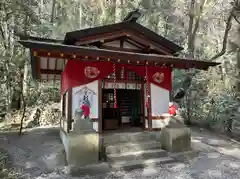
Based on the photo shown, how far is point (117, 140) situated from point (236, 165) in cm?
345

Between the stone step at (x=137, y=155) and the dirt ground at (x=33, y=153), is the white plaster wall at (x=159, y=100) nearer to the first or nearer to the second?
the stone step at (x=137, y=155)

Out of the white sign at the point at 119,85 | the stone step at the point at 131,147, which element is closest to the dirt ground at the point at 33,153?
the stone step at the point at 131,147

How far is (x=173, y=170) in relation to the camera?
536 cm

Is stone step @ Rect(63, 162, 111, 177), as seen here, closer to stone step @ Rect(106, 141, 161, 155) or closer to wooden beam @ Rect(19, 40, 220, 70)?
stone step @ Rect(106, 141, 161, 155)

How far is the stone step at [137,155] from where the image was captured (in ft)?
18.5

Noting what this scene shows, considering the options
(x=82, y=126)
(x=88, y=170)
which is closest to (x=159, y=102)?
(x=82, y=126)

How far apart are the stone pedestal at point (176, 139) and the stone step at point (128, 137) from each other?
50 centimetres

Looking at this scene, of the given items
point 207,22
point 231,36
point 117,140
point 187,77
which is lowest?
point 117,140

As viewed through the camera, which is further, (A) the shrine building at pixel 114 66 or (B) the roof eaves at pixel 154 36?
(B) the roof eaves at pixel 154 36

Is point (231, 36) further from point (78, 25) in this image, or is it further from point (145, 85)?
point (78, 25)

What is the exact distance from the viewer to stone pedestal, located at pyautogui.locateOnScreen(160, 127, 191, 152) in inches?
251

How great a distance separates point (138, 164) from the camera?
550 centimetres

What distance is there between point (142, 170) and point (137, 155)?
1.84 feet

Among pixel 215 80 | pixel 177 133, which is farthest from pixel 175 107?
pixel 215 80
